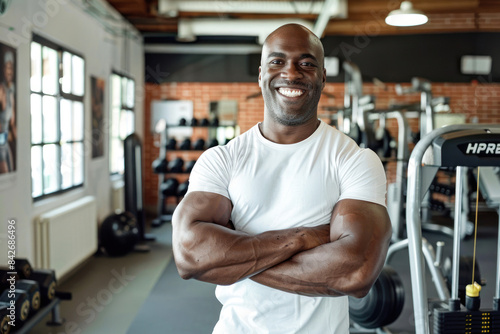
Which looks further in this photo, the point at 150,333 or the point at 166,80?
the point at 166,80

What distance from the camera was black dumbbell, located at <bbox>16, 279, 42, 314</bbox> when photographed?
2.87 m

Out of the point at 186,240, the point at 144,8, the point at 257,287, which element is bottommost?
the point at 257,287

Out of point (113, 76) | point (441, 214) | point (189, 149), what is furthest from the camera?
point (441, 214)

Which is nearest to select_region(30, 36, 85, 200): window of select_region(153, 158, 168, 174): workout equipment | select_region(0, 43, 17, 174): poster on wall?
select_region(0, 43, 17, 174): poster on wall

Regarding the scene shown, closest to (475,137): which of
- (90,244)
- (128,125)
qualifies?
(90,244)

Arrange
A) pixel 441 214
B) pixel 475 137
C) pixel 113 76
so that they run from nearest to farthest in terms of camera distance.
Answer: pixel 475 137
pixel 113 76
pixel 441 214

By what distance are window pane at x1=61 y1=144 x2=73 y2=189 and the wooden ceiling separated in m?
2.01

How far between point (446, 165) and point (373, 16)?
17.5 ft

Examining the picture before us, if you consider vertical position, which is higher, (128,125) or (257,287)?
(128,125)

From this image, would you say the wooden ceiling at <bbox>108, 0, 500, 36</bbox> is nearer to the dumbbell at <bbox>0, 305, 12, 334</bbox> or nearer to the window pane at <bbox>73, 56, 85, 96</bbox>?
the window pane at <bbox>73, 56, 85, 96</bbox>

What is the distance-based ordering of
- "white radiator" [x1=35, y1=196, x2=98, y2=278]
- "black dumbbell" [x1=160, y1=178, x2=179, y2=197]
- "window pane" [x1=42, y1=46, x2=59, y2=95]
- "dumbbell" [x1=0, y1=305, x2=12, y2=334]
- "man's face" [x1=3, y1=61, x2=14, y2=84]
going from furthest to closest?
"black dumbbell" [x1=160, y1=178, x2=179, y2=197] < "window pane" [x1=42, y1=46, x2=59, y2=95] < "white radiator" [x1=35, y1=196, x2=98, y2=278] < "man's face" [x1=3, y1=61, x2=14, y2=84] < "dumbbell" [x1=0, y1=305, x2=12, y2=334]

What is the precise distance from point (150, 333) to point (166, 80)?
548 cm

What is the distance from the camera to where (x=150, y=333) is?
3.21 metres

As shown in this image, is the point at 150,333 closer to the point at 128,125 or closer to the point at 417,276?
the point at 417,276
